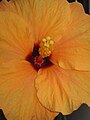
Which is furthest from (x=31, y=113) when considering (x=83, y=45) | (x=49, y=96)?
(x=83, y=45)

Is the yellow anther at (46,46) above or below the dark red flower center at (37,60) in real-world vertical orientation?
above

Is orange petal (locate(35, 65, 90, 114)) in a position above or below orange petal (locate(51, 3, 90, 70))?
below

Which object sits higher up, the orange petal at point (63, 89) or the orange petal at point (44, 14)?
the orange petal at point (44, 14)

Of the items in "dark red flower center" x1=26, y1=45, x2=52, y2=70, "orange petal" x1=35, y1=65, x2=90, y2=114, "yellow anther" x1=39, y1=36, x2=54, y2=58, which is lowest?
"orange petal" x1=35, y1=65, x2=90, y2=114

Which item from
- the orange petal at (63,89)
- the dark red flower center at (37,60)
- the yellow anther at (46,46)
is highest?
the yellow anther at (46,46)

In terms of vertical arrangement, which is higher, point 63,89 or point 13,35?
point 13,35

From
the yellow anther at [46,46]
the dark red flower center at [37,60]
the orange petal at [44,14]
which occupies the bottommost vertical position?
the dark red flower center at [37,60]
